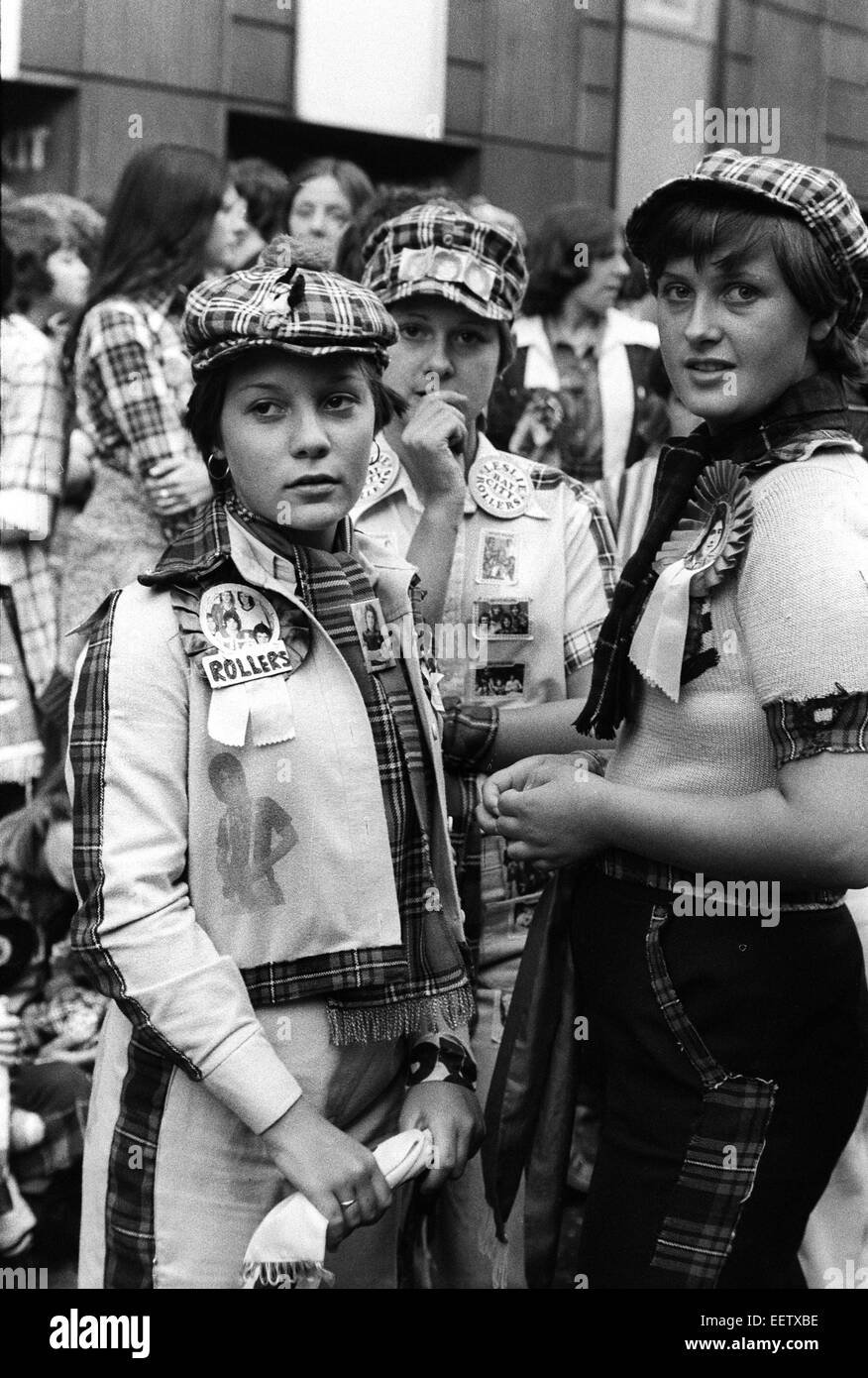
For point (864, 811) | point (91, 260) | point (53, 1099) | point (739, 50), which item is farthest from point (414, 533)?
point (739, 50)

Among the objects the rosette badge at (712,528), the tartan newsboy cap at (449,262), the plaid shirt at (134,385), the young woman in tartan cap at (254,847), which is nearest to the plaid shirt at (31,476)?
the plaid shirt at (134,385)

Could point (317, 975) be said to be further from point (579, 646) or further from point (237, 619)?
point (579, 646)

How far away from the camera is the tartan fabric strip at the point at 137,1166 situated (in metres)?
2.09

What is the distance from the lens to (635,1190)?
84.9 inches

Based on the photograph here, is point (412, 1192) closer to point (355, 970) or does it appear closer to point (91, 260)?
point (355, 970)

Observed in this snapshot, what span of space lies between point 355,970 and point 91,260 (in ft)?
16.0

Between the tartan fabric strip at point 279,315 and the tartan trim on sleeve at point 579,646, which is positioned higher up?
the tartan fabric strip at point 279,315

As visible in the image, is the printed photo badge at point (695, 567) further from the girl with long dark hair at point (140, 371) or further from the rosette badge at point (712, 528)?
the girl with long dark hair at point (140, 371)

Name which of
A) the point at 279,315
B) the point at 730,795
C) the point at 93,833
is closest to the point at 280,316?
the point at 279,315

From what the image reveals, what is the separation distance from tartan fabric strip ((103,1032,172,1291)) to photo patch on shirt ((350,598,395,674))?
0.57m

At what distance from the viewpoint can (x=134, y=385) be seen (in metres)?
4.29

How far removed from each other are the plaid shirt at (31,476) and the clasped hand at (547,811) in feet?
7.48

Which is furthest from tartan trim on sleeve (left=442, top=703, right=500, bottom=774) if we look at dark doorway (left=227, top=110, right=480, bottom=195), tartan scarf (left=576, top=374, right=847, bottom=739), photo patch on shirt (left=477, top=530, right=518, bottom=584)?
dark doorway (left=227, top=110, right=480, bottom=195)

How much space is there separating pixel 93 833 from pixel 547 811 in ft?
1.93
